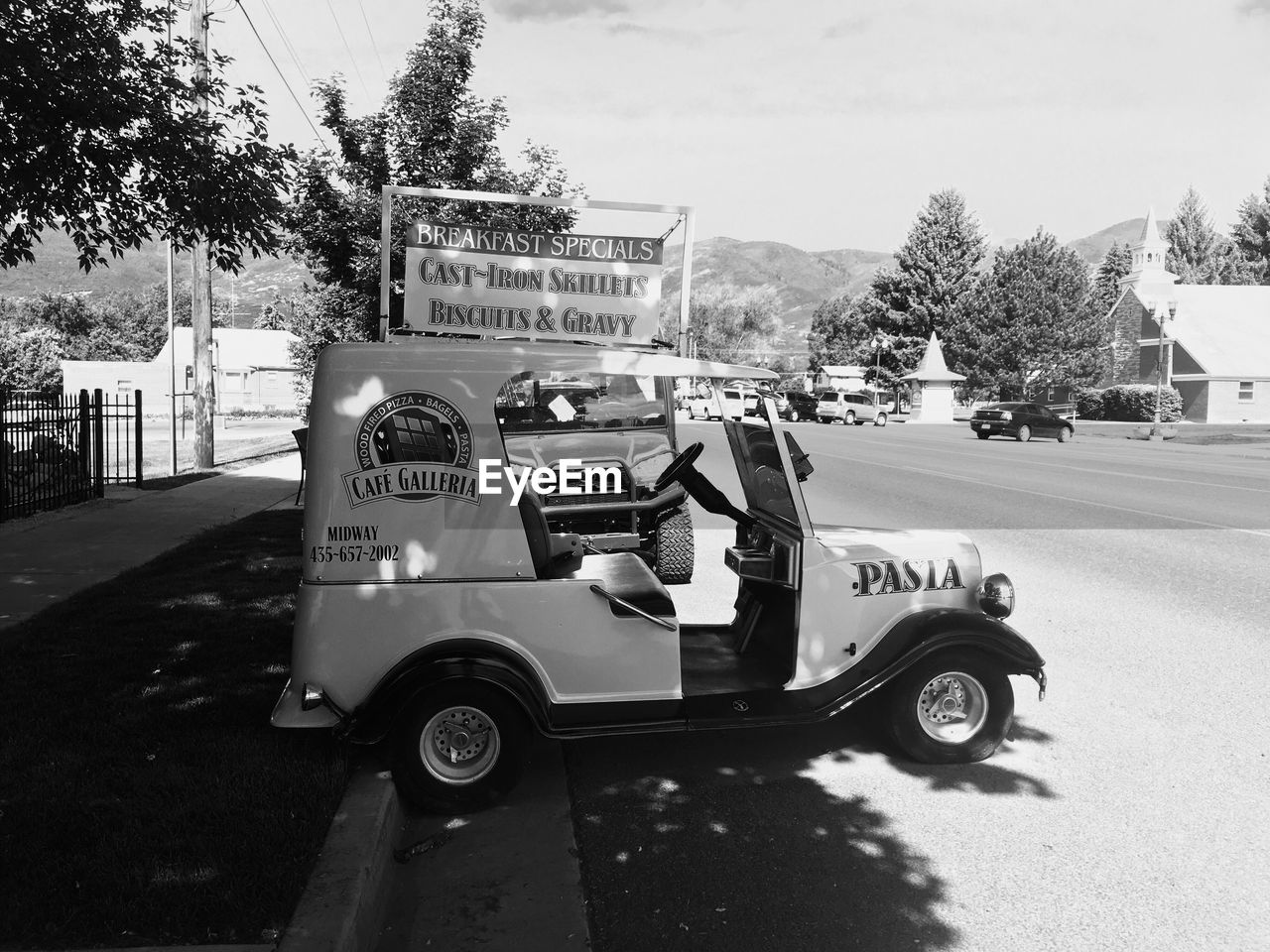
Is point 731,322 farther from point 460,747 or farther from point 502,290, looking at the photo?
point 460,747

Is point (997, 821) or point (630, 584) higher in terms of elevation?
point (630, 584)

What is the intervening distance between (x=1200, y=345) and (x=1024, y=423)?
22182 millimetres

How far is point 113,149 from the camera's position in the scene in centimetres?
907

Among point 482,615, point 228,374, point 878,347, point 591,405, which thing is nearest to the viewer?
point 482,615

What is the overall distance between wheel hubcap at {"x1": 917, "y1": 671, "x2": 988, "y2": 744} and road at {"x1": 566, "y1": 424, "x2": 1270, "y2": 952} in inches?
6.6

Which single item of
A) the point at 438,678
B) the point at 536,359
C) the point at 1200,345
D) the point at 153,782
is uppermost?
the point at 1200,345

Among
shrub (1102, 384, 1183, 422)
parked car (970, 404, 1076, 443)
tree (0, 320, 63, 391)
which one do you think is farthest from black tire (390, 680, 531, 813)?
tree (0, 320, 63, 391)

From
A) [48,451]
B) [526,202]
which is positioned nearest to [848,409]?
[48,451]

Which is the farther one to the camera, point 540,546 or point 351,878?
point 540,546

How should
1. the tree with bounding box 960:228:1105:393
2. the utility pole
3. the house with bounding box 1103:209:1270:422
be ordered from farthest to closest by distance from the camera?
the tree with bounding box 960:228:1105:393
the house with bounding box 1103:209:1270:422
the utility pole

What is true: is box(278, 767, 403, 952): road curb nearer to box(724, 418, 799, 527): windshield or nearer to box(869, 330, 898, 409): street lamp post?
box(724, 418, 799, 527): windshield

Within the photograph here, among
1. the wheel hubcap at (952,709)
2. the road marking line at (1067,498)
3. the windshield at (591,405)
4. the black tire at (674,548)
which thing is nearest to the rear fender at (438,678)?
the wheel hubcap at (952,709)

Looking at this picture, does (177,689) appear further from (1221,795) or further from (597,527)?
(1221,795)

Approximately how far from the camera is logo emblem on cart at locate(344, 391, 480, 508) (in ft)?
13.3
